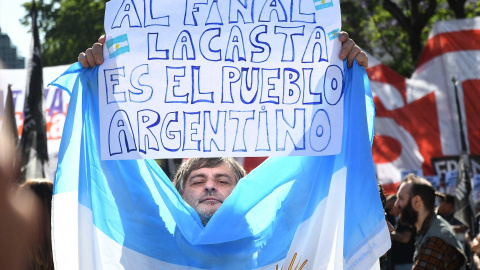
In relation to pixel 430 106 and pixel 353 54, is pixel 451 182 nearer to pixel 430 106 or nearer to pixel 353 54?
pixel 430 106

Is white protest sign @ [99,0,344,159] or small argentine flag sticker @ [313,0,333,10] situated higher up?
small argentine flag sticker @ [313,0,333,10]

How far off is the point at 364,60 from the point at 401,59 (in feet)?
49.6

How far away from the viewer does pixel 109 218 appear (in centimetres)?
299

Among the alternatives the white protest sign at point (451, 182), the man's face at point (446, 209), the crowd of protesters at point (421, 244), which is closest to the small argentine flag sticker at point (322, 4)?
the crowd of protesters at point (421, 244)

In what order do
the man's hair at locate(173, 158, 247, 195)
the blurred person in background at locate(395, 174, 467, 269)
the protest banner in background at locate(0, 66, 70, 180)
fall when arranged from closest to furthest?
the man's hair at locate(173, 158, 247, 195) < the blurred person in background at locate(395, 174, 467, 269) < the protest banner in background at locate(0, 66, 70, 180)

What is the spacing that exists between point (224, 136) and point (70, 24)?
1405 centimetres

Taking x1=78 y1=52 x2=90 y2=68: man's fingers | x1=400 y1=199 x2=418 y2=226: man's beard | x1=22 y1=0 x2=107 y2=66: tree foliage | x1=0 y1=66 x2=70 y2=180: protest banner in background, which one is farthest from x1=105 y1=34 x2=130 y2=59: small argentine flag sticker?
x1=22 y1=0 x2=107 y2=66: tree foliage

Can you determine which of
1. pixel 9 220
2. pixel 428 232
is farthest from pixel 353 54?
pixel 428 232

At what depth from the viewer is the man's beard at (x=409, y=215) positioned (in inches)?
226

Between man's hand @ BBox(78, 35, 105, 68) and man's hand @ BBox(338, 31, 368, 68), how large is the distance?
1.01 meters

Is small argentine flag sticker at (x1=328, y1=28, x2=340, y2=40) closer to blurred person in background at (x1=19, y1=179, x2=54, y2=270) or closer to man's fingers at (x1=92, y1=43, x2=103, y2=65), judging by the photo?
man's fingers at (x1=92, y1=43, x2=103, y2=65)

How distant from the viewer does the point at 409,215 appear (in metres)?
5.82

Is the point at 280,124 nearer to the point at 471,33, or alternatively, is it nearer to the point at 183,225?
the point at 183,225

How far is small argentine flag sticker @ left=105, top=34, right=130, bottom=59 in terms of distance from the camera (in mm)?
3109
